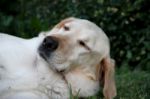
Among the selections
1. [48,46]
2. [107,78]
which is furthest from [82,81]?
[48,46]

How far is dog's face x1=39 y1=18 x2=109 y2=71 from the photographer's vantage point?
213 inches

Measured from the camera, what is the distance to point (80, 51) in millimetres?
5586

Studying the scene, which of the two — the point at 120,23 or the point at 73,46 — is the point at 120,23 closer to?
the point at 120,23

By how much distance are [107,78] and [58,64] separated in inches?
20.2

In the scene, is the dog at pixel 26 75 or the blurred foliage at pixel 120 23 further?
the blurred foliage at pixel 120 23

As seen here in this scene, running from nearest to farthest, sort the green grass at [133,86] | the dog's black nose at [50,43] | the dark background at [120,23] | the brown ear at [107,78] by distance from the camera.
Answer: the dog's black nose at [50,43] → the brown ear at [107,78] → the green grass at [133,86] → the dark background at [120,23]

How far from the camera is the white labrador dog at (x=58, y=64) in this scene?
531 cm

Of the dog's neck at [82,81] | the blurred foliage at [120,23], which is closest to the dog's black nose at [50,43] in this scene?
the dog's neck at [82,81]

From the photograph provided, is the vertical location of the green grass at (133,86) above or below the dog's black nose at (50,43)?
below

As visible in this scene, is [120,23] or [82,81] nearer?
[82,81]

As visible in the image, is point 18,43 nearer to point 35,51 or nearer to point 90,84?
point 35,51

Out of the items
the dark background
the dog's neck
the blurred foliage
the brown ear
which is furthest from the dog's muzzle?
the blurred foliage

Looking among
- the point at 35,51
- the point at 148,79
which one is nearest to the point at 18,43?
the point at 35,51

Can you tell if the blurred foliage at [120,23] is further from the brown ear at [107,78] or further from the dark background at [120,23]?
the brown ear at [107,78]
